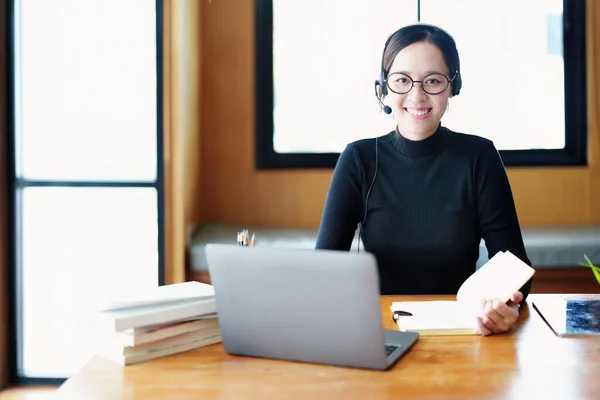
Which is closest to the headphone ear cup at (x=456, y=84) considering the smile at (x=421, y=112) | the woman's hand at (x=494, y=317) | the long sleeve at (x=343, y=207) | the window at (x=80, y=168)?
the smile at (x=421, y=112)

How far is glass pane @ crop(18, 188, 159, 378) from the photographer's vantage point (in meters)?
3.04

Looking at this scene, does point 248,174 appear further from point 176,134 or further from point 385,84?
point 385,84

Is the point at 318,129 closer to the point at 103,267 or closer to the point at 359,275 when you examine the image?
the point at 103,267

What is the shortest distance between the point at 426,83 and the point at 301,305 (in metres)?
1.09

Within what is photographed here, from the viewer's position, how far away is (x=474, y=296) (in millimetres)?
1473

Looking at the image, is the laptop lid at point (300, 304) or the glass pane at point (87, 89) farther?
the glass pane at point (87, 89)

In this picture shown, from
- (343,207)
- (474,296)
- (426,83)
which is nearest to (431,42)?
(426,83)

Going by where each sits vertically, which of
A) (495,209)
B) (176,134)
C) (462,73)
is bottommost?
(495,209)

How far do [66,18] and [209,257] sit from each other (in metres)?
2.21

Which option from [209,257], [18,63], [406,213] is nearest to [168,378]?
[209,257]

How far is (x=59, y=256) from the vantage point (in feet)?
10.1

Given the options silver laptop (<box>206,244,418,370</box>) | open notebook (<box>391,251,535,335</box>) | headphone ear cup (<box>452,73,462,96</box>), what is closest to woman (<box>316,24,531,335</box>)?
headphone ear cup (<box>452,73,462,96</box>)

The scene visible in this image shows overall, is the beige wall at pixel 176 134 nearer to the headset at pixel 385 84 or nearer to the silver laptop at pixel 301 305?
the headset at pixel 385 84

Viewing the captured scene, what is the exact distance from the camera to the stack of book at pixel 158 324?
1.25m
